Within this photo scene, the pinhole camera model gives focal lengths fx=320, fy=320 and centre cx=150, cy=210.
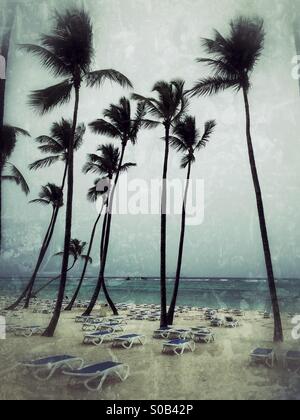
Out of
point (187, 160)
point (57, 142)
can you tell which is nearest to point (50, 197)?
point (57, 142)

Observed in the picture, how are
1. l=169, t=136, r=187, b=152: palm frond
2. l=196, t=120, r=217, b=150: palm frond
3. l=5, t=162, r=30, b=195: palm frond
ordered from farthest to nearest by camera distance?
l=169, t=136, r=187, b=152: palm frond
l=196, t=120, r=217, b=150: palm frond
l=5, t=162, r=30, b=195: palm frond

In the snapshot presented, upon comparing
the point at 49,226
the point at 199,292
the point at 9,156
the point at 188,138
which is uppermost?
the point at 188,138

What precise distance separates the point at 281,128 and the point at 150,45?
3403 millimetres

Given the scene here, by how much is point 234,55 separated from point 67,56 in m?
3.53

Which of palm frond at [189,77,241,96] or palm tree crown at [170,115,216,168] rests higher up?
palm frond at [189,77,241,96]

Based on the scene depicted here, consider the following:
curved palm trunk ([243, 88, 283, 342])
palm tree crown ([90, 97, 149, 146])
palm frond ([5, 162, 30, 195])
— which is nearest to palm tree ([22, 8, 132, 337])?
palm frond ([5, 162, 30, 195])

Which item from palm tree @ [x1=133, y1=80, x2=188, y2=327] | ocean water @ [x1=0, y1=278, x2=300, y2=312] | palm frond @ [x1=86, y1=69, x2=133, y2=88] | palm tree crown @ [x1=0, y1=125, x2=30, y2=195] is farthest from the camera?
ocean water @ [x1=0, y1=278, x2=300, y2=312]

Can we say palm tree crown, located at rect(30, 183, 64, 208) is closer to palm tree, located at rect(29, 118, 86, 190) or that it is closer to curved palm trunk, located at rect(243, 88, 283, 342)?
palm tree, located at rect(29, 118, 86, 190)

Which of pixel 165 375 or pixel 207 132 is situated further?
pixel 207 132

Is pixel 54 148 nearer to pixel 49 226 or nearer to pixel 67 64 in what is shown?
pixel 49 226

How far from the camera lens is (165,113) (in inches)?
326

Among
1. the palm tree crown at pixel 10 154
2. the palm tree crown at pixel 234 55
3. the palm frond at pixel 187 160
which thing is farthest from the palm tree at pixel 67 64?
the palm frond at pixel 187 160

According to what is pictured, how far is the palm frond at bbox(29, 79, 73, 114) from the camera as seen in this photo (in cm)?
671

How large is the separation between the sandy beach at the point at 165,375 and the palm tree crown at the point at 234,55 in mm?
5274
